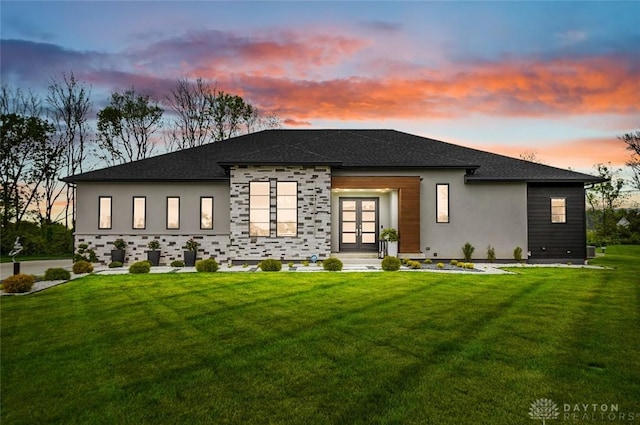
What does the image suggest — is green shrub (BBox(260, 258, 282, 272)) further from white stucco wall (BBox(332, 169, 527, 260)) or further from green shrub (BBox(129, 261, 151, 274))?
white stucco wall (BBox(332, 169, 527, 260))

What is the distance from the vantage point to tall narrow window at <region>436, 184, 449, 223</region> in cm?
1711

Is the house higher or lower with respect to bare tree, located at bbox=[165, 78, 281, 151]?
lower

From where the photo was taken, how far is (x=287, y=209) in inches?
640

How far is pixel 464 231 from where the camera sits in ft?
55.9

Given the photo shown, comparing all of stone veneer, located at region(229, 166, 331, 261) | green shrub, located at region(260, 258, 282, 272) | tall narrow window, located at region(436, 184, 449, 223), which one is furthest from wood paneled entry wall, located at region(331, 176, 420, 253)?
green shrub, located at region(260, 258, 282, 272)

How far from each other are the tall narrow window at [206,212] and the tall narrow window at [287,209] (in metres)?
3.36

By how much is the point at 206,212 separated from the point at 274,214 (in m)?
3.43

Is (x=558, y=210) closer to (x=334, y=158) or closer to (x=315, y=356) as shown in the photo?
(x=334, y=158)

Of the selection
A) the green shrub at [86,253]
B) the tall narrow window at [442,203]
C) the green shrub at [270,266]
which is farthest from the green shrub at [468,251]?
the green shrub at [86,253]

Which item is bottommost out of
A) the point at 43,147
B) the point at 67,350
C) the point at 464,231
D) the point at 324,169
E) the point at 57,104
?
the point at 67,350

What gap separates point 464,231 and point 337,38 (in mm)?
9758

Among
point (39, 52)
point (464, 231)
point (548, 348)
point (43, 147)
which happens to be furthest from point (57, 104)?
point (548, 348)

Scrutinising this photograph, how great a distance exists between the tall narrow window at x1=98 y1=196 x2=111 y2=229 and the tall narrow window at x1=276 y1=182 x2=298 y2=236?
7.79 m

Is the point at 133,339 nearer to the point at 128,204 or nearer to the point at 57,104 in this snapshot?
the point at 128,204
